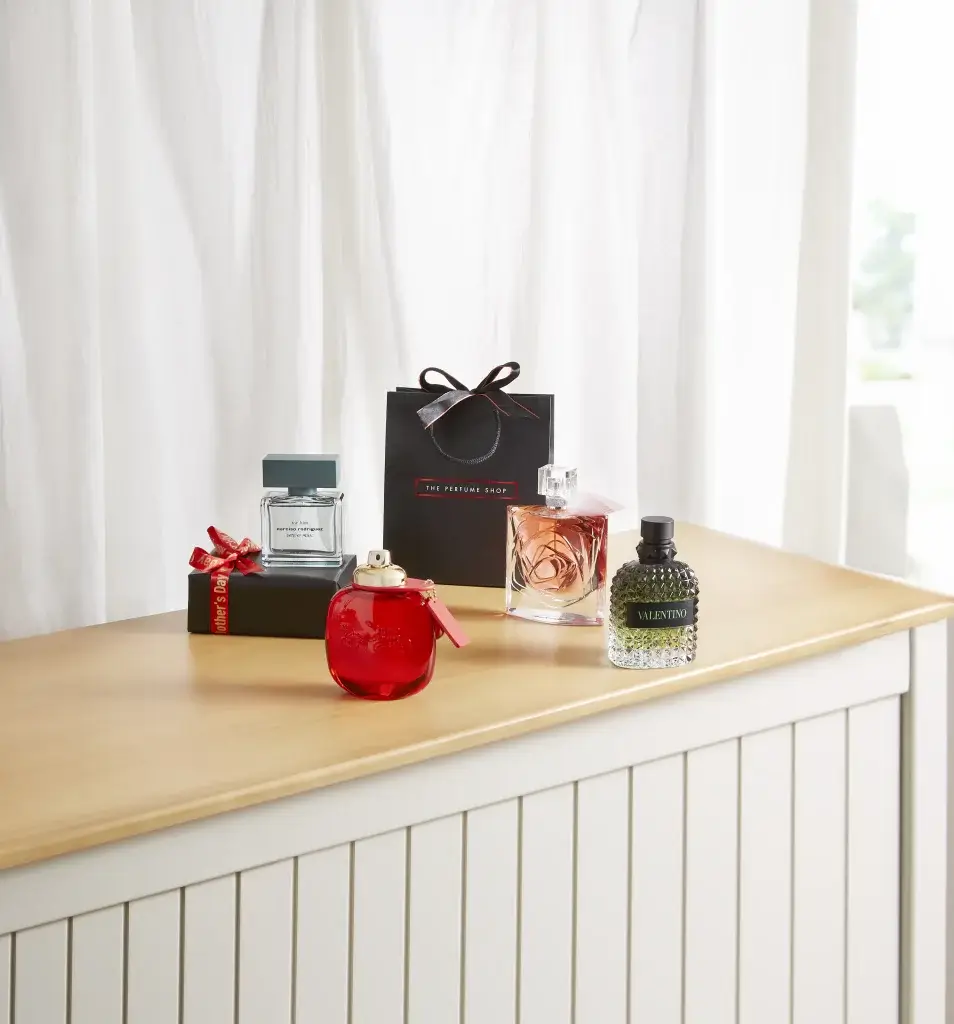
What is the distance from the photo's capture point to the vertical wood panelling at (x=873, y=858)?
3.59 ft

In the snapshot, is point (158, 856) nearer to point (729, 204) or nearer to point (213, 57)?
point (213, 57)

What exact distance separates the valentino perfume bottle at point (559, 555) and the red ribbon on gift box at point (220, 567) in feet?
0.80

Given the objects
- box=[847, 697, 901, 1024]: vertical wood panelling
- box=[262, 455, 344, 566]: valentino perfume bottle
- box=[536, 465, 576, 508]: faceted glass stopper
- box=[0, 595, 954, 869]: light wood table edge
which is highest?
box=[536, 465, 576, 508]: faceted glass stopper

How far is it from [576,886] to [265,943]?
26 centimetres

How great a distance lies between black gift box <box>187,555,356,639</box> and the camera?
1.01m

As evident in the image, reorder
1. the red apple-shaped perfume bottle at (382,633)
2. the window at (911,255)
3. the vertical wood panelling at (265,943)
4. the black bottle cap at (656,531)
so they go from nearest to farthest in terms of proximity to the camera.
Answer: the vertical wood panelling at (265,943) → the red apple-shaped perfume bottle at (382,633) → the black bottle cap at (656,531) → the window at (911,255)

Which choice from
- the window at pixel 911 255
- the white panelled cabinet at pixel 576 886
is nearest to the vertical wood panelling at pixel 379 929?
the white panelled cabinet at pixel 576 886

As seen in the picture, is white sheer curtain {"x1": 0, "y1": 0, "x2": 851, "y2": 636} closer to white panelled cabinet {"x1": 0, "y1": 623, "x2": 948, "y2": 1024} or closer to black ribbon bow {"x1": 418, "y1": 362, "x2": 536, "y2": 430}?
black ribbon bow {"x1": 418, "y1": 362, "x2": 536, "y2": 430}

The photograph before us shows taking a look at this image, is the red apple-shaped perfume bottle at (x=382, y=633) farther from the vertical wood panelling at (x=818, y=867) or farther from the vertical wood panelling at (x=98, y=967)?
the vertical wood panelling at (x=818, y=867)

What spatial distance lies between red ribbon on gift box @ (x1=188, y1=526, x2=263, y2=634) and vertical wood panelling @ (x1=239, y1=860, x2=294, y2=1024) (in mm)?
301

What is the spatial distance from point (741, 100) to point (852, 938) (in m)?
1.10

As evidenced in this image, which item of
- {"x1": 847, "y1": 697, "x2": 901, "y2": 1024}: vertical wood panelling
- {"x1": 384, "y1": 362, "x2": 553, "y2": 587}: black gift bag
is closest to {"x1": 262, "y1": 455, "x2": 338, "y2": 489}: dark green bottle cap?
{"x1": 384, "y1": 362, "x2": 553, "y2": 587}: black gift bag

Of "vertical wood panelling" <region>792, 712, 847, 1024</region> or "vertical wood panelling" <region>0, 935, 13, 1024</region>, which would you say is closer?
"vertical wood panelling" <region>0, 935, 13, 1024</region>

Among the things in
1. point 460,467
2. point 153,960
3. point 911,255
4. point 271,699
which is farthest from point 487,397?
point 911,255
